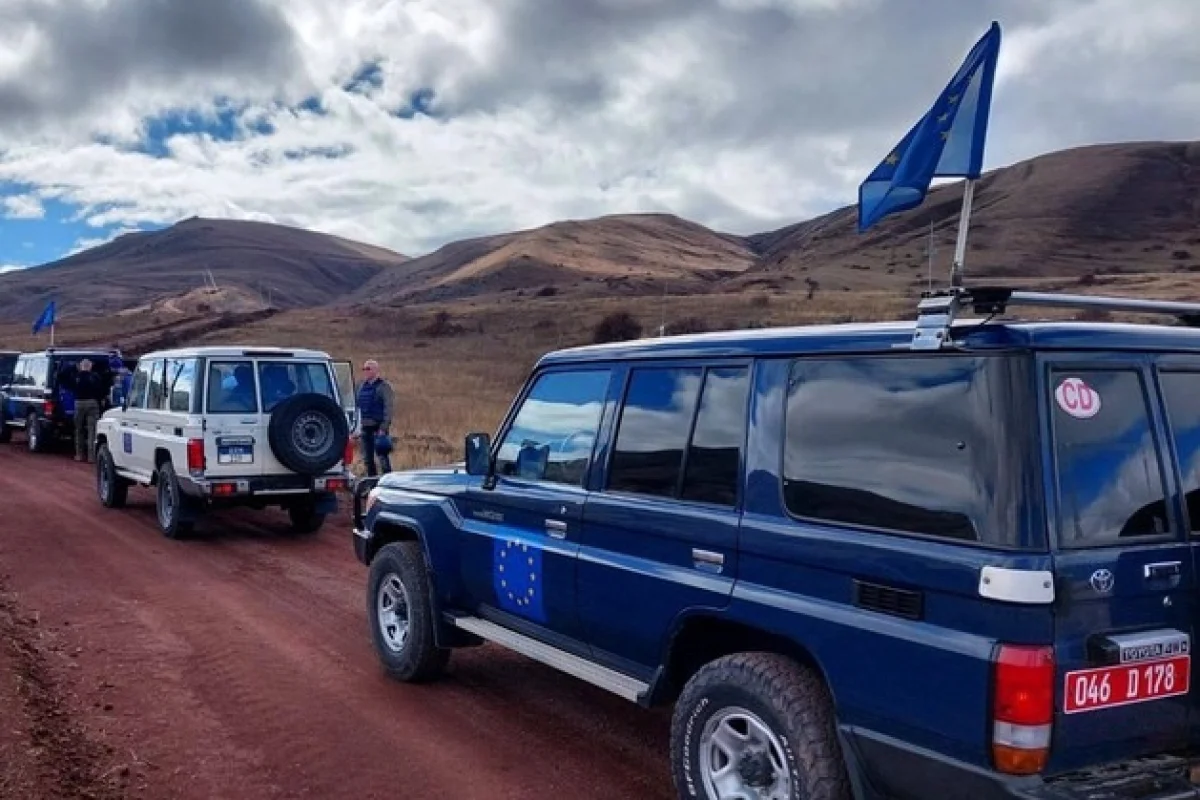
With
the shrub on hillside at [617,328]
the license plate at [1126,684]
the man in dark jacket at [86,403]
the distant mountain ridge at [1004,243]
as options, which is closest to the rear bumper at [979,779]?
the license plate at [1126,684]

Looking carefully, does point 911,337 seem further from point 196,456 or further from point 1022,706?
point 196,456

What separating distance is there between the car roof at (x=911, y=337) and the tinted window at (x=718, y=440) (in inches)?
4.6

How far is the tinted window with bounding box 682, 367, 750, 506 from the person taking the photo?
425cm

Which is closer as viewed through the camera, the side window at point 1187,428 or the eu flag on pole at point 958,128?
the side window at point 1187,428

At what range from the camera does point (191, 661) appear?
22.7 feet

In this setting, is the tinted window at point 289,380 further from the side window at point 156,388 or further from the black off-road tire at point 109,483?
the black off-road tire at point 109,483

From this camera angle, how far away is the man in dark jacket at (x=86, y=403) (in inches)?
762

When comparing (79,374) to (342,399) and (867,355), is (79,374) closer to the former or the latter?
(342,399)

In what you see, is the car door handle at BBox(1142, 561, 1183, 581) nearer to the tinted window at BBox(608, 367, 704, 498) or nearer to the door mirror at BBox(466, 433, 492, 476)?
the tinted window at BBox(608, 367, 704, 498)

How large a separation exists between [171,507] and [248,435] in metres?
1.17

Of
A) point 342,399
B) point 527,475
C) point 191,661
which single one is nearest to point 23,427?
point 342,399

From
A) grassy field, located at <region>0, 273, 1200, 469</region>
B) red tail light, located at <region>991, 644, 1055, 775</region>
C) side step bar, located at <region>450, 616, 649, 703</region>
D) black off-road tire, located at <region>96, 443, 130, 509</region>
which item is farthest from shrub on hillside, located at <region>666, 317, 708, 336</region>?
red tail light, located at <region>991, 644, 1055, 775</region>

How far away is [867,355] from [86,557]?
349 inches

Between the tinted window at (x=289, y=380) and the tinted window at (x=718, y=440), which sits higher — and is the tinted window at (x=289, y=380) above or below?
above
